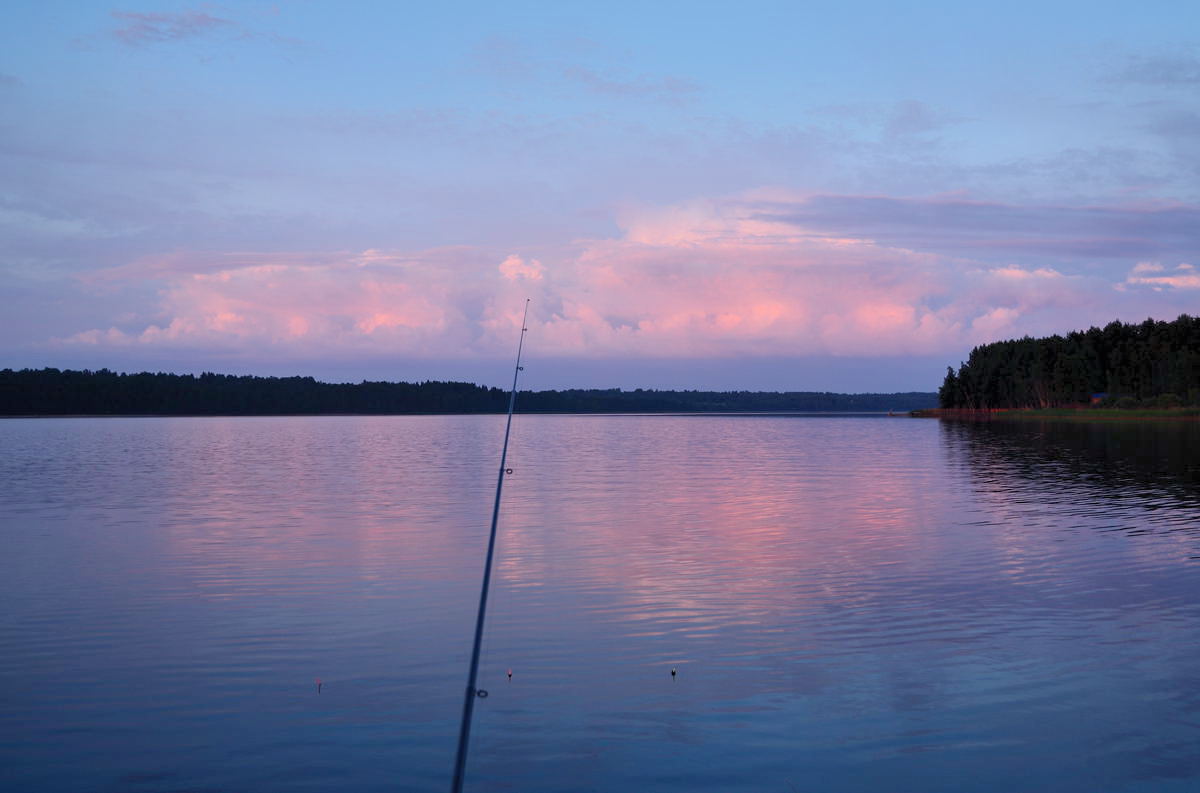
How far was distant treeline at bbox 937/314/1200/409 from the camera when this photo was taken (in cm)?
14462

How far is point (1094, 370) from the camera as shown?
6437 inches

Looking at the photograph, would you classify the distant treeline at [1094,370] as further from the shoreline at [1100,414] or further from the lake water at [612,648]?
the lake water at [612,648]

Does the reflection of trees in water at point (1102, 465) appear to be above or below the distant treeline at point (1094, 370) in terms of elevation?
below

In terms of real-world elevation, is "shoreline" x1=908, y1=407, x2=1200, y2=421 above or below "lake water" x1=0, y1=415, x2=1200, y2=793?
above

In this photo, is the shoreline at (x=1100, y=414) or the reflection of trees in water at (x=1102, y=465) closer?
the reflection of trees in water at (x=1102, y=465)

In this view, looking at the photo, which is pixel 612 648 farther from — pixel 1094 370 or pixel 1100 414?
pixel 1094 370

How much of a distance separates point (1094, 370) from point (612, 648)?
172 m

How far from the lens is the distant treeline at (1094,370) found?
14462cm

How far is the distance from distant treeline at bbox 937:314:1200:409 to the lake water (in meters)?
133

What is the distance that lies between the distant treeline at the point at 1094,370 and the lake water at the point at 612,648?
13322 cm

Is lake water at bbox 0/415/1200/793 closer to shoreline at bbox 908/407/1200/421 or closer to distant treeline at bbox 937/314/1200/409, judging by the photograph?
shoreline at bbox 908/407/1200/421

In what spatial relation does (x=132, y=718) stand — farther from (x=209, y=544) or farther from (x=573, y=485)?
(x=573, y=485)

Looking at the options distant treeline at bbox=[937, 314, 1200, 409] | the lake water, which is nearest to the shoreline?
distant treeline at bbox=[937, 314, 1200, 409]

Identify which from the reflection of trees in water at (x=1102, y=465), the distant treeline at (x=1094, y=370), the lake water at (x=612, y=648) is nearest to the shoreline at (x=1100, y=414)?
the distant treeline at (x=1094, y=370)
